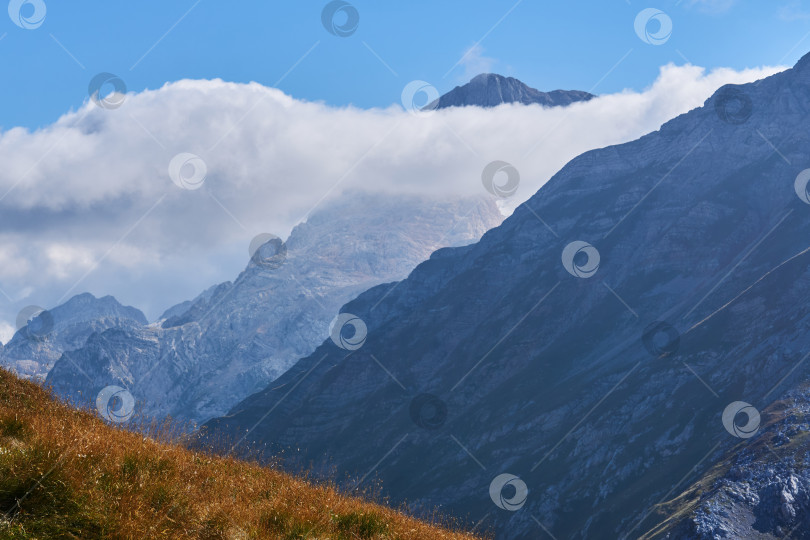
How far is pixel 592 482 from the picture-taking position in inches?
4914

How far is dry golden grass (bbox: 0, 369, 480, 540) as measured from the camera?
6906 mm

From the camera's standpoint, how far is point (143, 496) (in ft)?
24.7

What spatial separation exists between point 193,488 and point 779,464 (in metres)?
78.7

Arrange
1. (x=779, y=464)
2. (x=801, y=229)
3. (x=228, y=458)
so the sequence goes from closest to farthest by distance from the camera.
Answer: (x=228, y=458)
(x=779, y=464)
(x=801, y=229)

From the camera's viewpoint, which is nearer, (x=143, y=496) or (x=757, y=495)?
(x=143, y=496)

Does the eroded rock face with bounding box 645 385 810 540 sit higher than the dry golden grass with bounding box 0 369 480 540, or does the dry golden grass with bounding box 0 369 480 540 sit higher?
the eroded rock face with bounding box 645 385 810 540

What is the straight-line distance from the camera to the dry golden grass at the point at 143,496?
691cm

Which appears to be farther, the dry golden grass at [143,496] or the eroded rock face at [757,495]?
the eroded rock face at [757,495]

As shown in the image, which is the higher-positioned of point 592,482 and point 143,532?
point 592,482

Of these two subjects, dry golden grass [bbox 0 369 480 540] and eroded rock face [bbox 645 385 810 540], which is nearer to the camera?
dry golden grass [bbox 0 369 480 540]

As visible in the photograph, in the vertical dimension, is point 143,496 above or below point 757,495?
below

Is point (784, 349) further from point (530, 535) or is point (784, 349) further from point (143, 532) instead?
point (143, 532)

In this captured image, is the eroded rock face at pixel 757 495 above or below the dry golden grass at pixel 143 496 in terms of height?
above

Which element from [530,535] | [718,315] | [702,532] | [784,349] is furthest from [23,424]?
[718,315]
